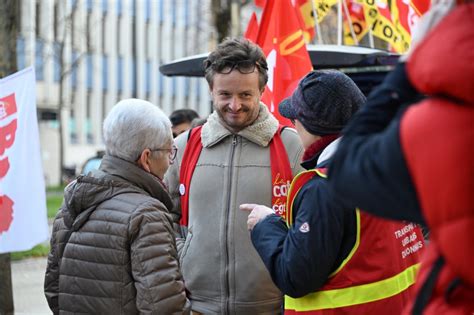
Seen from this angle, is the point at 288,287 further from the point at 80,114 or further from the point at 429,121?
the point at 80,114

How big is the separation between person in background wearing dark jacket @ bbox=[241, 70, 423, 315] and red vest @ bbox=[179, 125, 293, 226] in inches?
27.4

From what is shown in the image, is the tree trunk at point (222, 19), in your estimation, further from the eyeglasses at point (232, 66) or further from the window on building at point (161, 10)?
the window on building at point (161, 10)

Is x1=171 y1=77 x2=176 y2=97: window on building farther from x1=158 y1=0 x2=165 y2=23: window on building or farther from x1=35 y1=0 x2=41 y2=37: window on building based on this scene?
x1=35 y1=0 x2=41 y2=37: window on building

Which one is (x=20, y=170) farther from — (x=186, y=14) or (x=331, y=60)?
(x=186, y=14)

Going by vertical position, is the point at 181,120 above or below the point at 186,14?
above

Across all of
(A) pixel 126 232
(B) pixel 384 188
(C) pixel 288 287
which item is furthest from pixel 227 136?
(B) pixel 384 188

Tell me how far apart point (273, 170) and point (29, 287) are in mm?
6870

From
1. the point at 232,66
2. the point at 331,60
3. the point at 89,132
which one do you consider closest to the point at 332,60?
the point at 331,60

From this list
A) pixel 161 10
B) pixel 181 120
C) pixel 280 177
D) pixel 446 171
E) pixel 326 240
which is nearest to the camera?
pixel 446 171

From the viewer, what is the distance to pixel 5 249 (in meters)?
5.56

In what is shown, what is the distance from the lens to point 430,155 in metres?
1.55

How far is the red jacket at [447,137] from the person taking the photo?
1.52m

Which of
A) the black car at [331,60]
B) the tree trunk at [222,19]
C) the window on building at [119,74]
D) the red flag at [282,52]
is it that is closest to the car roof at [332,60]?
the black car at [331,60]

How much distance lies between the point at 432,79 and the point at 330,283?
1.25m
